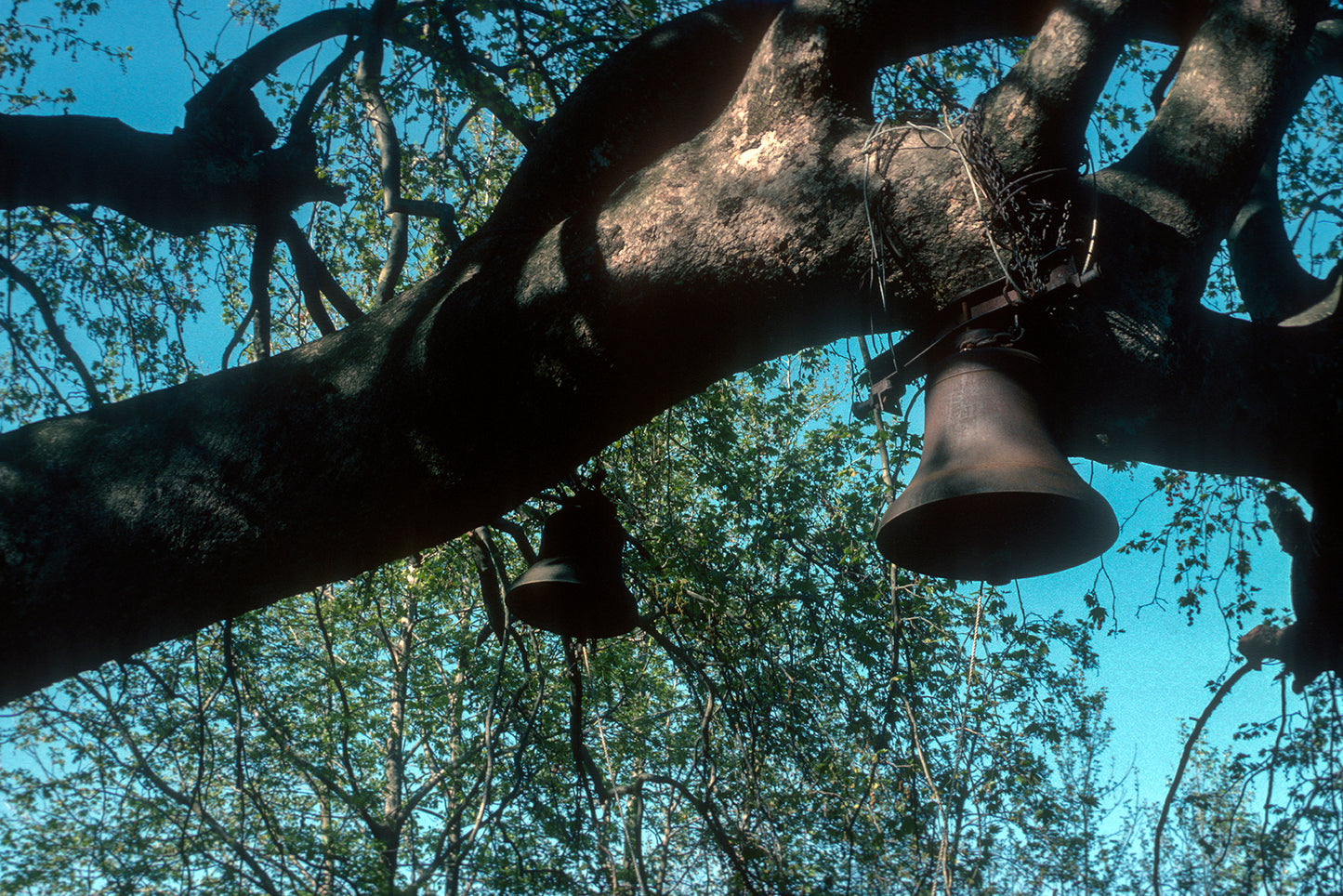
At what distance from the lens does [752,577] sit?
5777 millimetres

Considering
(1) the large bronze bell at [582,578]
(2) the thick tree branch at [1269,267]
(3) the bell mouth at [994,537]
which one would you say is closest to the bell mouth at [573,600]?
(1) the large bronze bell at [582,578]

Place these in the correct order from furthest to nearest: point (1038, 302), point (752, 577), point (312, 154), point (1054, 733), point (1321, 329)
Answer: point (752, 577), point (1054, 733), point (312, 154), point (1321, 329), point (1038, 302)

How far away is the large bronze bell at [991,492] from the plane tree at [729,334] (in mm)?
174

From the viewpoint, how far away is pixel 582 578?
262cm

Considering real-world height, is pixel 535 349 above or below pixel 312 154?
below

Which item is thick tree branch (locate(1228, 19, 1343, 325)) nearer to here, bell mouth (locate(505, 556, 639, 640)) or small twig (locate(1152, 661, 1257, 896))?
small twig (locate(1152, 661, 1257, 896))

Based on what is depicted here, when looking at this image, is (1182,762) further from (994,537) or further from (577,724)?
(577,724)

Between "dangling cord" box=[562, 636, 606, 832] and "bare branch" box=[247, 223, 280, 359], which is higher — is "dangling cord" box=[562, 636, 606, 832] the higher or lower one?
the lower one

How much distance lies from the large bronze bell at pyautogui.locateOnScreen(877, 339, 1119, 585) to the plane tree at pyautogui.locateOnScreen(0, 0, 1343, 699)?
0.17 meters

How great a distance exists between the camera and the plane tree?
1.77 m

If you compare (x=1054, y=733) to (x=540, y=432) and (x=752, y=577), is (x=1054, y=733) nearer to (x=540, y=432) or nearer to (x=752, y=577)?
(x=752, y=577)

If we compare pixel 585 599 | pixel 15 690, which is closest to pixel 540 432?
pixel 585 599

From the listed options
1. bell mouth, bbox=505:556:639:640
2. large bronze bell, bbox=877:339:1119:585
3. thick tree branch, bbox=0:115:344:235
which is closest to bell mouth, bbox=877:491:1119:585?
large bronze bell, bbox=877:339:1119:585

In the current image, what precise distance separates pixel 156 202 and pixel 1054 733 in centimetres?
577
